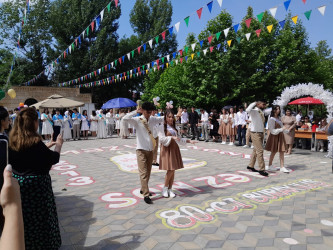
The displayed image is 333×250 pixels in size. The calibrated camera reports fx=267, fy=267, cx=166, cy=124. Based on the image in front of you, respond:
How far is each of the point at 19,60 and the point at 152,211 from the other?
35.8 metres

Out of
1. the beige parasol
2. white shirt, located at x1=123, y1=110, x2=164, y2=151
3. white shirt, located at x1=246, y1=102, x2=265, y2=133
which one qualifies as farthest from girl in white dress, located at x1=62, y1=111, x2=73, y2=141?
white shirt, located at x1=246, y1=102, x2=265, y2=133

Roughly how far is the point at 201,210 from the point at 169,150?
1.21 m

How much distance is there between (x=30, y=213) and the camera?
8.59ft

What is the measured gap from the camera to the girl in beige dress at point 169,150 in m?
4.89

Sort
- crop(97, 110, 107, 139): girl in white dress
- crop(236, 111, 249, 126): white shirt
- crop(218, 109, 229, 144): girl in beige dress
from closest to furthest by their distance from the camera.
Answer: crop(236, 111, 249, 126): white shirt → crop(218, 109, 229, 144): girl in beige dress → crop(97, 110, 107, 139): girl in white dress

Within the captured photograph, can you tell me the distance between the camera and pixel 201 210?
439cm

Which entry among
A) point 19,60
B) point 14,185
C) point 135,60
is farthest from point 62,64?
point 14,185

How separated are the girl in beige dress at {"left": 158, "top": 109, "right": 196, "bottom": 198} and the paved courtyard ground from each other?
397 millimetres

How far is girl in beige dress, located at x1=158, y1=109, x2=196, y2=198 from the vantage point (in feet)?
16.1

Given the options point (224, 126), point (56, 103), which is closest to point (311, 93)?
point (224, 126)

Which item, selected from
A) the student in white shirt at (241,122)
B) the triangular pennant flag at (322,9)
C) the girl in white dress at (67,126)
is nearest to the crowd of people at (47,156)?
the student in white shirt at (241,122)

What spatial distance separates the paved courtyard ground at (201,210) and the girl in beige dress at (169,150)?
0.40 metres

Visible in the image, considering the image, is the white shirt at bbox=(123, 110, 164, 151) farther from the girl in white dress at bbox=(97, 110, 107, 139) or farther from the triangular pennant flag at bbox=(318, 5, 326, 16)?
the girl in white dress at bbox=(97, 110, 107, 139)

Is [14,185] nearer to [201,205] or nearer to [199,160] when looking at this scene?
[201,205]
